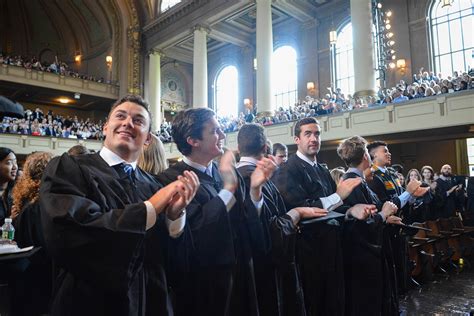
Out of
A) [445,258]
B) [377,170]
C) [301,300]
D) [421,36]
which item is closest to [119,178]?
[301,300]

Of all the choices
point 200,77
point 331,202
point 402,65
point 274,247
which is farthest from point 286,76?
point 274,247

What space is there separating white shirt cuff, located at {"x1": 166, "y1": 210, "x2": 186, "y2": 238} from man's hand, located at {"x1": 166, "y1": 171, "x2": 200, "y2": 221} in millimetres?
88

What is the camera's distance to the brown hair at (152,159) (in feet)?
8.53

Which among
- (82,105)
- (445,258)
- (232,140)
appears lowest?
(445,258)

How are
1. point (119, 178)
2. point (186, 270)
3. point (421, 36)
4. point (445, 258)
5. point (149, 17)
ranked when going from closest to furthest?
point (119, 178) < point (186, 270) < point (445, 258) < point (421, 36) < point (149, 17)

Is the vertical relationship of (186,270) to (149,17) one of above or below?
below

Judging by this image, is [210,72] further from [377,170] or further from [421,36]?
[377,170]

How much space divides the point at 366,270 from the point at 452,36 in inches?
558

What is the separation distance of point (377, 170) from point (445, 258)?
3283mm

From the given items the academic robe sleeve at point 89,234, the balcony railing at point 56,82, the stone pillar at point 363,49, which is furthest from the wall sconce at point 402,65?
the balcony railing at point 56,82

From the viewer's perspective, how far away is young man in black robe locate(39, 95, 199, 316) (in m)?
1.23

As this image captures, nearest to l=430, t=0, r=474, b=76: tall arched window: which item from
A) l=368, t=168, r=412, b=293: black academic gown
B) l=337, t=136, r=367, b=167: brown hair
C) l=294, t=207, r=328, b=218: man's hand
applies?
l=368, t=168, r=412, b=293: black academic gown

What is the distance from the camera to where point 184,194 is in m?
1.38

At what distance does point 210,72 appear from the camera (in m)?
23.2
